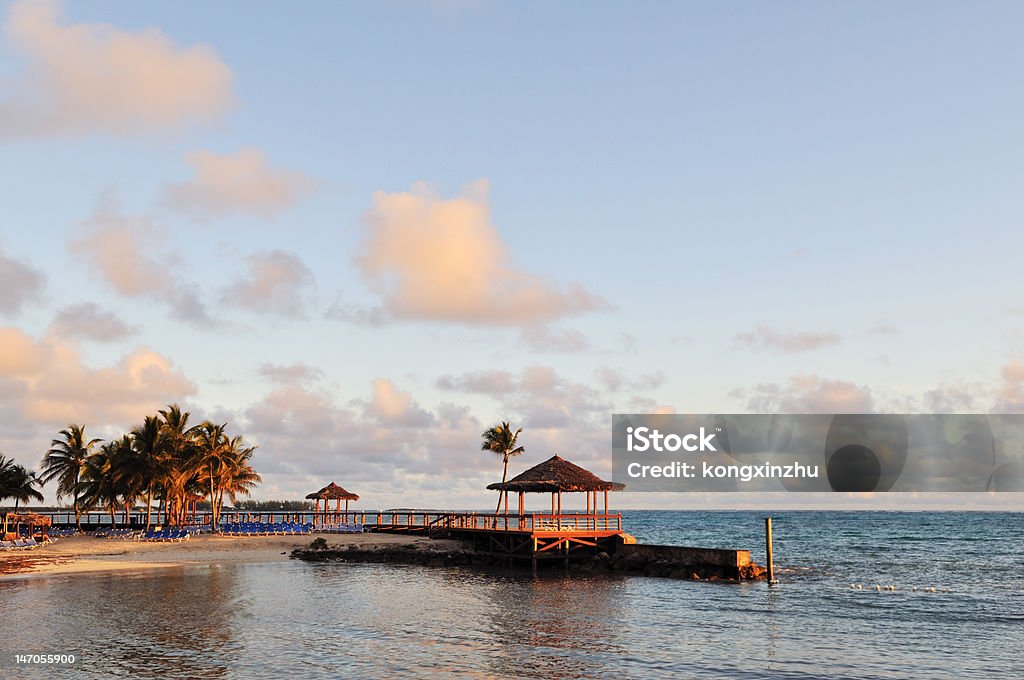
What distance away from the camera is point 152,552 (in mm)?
50344

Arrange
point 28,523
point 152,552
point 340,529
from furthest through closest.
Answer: point 340,529, point 28,523, point 152,552

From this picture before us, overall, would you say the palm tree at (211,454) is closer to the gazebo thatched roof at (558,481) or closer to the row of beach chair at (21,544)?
the row of beach chair at (21,544)

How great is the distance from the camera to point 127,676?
19.0 m

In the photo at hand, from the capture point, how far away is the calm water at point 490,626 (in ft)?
68.7

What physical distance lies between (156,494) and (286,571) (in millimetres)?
Result: 39639

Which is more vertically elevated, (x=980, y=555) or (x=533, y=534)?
(x=533, y=534)

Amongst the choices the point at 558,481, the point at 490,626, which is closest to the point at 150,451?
the point at 558,481

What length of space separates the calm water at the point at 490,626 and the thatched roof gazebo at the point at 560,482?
18.3ft

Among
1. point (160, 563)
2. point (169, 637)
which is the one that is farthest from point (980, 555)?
point (169, 637)

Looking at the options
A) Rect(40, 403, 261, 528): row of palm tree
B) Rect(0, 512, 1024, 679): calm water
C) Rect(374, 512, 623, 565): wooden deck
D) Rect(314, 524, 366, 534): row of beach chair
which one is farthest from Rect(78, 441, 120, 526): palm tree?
Rect(374, 512, 623, 565): wooden deck

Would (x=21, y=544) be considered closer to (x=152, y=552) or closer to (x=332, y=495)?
(x=152, y=552)

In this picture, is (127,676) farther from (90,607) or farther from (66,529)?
(66,529)

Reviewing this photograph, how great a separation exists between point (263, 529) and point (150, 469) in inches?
402

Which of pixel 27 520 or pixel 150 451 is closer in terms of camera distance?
pixel 27 520
